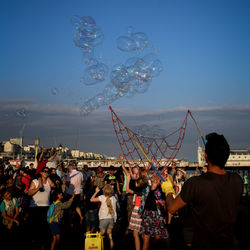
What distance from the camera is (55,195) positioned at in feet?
24.2

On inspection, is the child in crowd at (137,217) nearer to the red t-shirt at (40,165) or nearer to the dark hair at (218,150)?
the red t-shirt at (40,165)

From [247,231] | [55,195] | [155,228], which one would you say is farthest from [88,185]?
[247,231]

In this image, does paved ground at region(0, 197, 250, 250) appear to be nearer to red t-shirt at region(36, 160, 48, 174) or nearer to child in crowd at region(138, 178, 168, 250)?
child in crowd at region(138, 178, 168, 250)

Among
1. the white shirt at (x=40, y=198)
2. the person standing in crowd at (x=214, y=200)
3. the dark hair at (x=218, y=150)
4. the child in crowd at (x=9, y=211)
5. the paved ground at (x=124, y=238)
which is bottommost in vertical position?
the paved ground at (x=124, y=238)

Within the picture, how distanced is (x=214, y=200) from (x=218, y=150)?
0.52 m

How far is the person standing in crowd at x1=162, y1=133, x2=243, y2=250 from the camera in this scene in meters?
2.90

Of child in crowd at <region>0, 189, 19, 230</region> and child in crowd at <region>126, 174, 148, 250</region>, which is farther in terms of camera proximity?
child in crowd at <region>0, 189, 19, 230</region>

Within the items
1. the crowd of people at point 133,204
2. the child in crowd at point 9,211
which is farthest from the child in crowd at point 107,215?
the child in crowd at point 9,211

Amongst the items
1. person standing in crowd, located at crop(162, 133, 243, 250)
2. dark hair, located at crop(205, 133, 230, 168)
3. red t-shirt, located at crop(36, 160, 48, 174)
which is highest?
dark hair, located at crop(205, 133, 230, 168)

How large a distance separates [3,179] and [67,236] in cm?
289

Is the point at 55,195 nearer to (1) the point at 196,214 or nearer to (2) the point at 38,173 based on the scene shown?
(2) the point at 38,173

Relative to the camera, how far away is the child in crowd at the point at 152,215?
609 centimetres

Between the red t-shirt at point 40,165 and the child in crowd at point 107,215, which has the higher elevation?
the red t-shirt at point 40,165

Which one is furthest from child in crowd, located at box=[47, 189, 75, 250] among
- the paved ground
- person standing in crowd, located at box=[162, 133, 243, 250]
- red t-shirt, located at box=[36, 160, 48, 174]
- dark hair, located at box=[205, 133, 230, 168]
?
dark hair, located at box=[205, 133, 230, 168]
